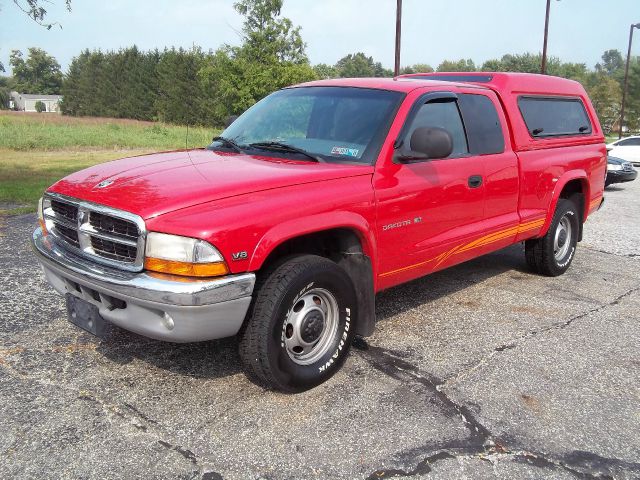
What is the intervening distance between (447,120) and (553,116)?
187cm

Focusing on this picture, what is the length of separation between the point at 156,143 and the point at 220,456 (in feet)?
87.8

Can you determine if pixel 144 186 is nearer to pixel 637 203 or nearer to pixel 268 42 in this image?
pixel 637 203

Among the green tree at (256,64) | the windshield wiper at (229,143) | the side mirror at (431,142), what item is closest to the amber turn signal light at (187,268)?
the windshield wiper at (229,143)

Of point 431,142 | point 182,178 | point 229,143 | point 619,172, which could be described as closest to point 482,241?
point 431,142

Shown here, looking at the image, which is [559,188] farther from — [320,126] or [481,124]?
[320,126]

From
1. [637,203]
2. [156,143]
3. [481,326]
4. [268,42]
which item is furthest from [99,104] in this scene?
[481,326]

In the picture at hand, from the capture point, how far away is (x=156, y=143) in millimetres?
27812

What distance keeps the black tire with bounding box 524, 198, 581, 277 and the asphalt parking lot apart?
0.98m

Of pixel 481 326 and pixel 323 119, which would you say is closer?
pixel 323 119

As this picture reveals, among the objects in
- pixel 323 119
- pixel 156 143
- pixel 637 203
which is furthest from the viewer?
pixel 156 143

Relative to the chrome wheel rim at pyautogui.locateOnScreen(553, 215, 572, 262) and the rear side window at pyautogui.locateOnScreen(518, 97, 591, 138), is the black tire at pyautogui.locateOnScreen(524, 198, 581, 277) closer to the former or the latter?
the chrome wheel rim at pyautogui.locateOnScreen(553, 215, 572, 262)

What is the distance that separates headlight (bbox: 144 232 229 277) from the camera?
280 cm

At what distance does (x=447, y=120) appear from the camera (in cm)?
433

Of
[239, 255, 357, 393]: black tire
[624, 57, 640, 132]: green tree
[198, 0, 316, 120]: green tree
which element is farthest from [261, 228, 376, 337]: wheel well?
[624, 57, 640, 132]: green tree
